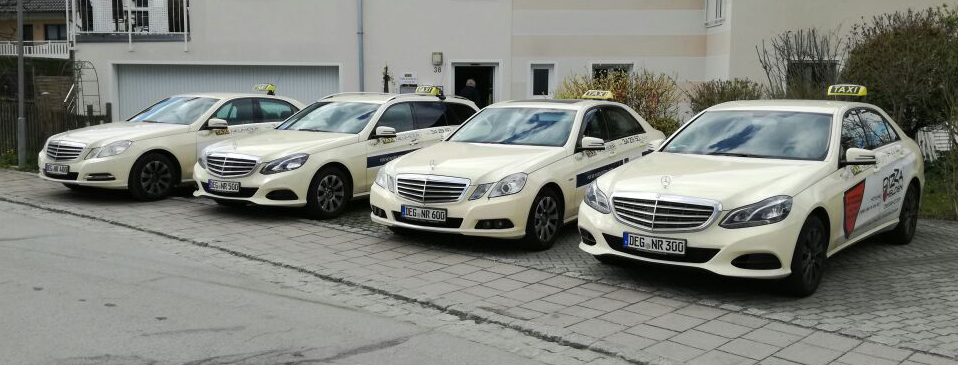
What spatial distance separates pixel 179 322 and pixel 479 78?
50.5ft

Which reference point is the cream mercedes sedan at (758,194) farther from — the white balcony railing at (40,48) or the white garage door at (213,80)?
the white balcony railing at (40,48)

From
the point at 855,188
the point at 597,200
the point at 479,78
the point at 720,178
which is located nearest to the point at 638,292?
the point at 597,200

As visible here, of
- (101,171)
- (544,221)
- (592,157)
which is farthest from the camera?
(101,171)

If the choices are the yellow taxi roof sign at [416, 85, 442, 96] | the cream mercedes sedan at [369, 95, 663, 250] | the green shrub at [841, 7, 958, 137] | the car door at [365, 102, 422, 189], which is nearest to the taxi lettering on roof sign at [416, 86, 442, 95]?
the yellow taxi roof sign at [416, 85, 442, 96]

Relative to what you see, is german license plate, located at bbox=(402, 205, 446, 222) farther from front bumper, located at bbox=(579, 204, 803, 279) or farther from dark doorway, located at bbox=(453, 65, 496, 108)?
dark doorway, located at bbox=(453, 65, 496, 108)

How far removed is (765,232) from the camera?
6.86 metres

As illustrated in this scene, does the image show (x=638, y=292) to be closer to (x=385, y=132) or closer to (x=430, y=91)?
(x=385, y=132)

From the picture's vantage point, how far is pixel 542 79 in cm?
2078

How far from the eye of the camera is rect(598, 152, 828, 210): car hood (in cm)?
708

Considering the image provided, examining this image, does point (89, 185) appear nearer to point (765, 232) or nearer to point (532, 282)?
point (532, 282)

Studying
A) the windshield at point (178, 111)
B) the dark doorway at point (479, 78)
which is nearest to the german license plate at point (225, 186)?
the windshield at point (178, 111)

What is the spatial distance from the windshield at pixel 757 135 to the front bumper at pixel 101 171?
7.13 meters

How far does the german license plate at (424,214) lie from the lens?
8.89 metres

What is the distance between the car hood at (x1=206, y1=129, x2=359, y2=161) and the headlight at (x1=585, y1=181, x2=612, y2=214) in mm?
4116
